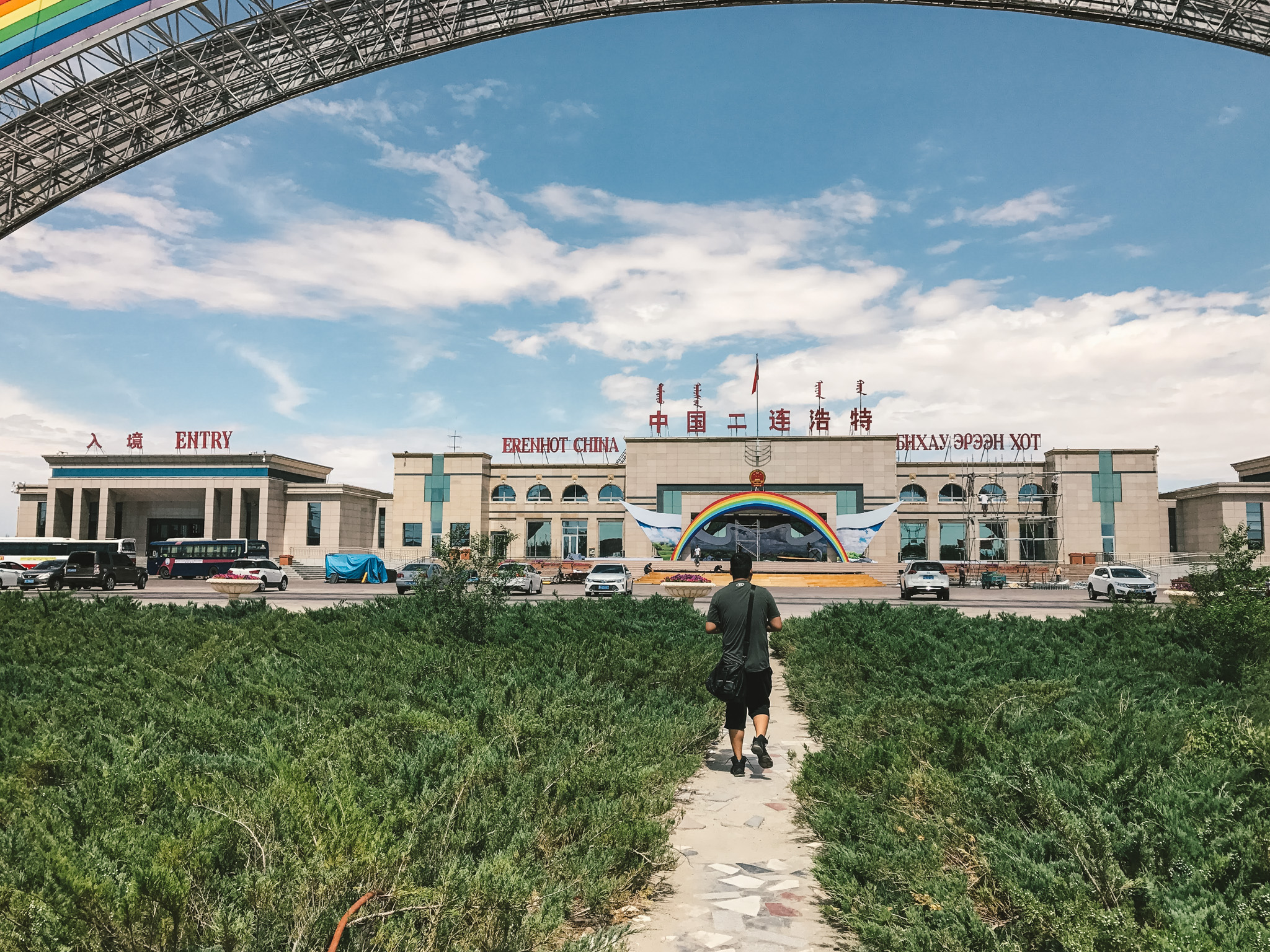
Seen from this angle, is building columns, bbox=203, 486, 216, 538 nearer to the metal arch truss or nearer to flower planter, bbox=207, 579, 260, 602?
flower planter, bbox=207, 579, 260, 602

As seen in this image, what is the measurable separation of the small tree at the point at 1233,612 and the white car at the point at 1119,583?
2246cm

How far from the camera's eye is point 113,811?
390cm

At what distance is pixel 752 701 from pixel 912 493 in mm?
60612

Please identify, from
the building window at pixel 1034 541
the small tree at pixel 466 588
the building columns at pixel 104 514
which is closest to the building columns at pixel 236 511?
the building columns at pixel 104 514

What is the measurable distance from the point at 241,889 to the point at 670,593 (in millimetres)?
31015

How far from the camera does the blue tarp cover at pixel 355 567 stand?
51312 millimetres

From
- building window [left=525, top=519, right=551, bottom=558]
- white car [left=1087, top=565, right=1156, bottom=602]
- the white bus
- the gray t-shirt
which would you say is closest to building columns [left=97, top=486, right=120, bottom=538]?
the white bus

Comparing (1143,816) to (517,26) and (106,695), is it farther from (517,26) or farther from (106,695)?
(517,26)

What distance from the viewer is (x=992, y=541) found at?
6253cm

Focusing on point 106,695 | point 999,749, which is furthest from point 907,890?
point 106,695

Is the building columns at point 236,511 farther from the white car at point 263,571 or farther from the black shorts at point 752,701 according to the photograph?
the black shorts at point 752,701

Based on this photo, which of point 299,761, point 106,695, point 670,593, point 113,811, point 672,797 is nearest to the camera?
point 113,811

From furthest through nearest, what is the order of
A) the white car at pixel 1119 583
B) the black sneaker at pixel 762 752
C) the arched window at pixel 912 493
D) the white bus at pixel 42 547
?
the arched window at pixel 912 493 → the white bus at pixel 42 547 → the white car at pixel 1119 583 → the black sneaker at pixel 762 752

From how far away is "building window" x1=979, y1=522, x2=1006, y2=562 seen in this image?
204 ft
